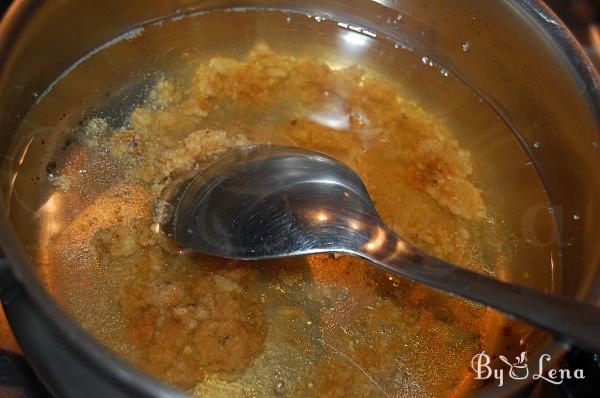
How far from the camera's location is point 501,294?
1.99 feet

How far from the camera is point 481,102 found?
104 centimetres

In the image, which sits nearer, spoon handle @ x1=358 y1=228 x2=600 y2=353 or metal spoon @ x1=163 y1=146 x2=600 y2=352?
spoon handle @ x1=358 y1=228 x2=600 y2=353

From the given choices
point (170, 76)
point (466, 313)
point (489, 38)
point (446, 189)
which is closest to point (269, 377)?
point (466, 313)

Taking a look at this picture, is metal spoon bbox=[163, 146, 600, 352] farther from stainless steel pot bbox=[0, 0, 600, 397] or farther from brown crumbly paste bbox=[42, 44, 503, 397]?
stainless steel pot bbox=[0, 0, 600, 397]

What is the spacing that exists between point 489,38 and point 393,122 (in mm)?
226

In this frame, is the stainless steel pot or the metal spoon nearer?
the stainless steel pot

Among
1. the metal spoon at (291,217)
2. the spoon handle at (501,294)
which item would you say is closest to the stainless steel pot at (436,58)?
the spoon handle at (501,294)

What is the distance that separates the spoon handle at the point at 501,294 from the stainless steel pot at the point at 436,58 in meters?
0.06

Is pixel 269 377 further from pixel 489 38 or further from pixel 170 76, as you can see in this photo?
pixel 489 38

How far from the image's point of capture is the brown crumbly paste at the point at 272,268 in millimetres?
721

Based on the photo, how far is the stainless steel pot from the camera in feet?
Result: 1.93

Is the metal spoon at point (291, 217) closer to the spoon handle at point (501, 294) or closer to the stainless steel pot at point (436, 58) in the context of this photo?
the spoon handle at point (501, 294)

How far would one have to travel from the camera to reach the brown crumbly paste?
2.36 ft

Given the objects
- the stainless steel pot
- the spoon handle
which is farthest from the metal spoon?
the stainless steel pot
